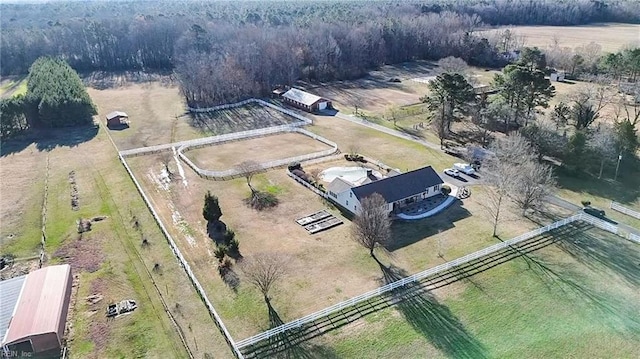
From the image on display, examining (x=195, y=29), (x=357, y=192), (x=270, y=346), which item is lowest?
(x=270, y=346)

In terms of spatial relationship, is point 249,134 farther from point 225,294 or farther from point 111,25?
point 111,25

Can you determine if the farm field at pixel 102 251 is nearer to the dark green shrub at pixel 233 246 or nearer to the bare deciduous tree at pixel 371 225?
the dark green shrub at pixel 233 246

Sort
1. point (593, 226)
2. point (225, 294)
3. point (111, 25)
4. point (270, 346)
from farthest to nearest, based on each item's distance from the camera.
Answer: point (111, 25) → point (593, 226) → point (225, 294) → point (270, 346)

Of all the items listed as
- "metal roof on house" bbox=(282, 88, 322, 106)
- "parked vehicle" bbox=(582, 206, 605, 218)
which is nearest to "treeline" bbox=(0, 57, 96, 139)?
"metal roof on house" bbox=(282, 88, 322, 106)

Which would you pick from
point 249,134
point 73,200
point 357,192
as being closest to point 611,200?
point 357,192

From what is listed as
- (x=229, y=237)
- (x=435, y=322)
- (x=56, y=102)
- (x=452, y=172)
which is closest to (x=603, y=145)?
(x=452, y=172)

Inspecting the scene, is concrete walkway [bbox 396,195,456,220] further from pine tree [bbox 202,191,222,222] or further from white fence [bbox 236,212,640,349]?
pine tree [bbox 202,191,222,222]
